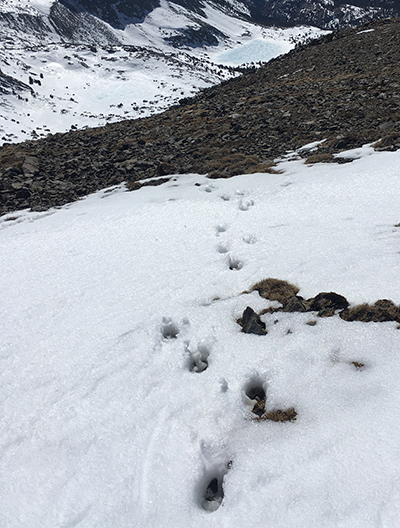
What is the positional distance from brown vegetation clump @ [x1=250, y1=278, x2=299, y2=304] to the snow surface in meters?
0.24

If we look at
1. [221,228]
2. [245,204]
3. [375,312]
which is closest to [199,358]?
[375,312]

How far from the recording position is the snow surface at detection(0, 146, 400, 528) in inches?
137

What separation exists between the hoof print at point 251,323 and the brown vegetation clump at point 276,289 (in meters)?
0.79

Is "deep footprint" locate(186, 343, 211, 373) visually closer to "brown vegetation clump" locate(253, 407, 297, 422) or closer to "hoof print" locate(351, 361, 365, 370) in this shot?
"brown vegetation clump" locate(253, 407, 297, 422)

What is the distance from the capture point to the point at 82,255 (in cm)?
984

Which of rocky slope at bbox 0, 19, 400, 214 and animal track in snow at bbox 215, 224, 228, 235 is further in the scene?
rocky slope at bbox 0, 19, 400, 214

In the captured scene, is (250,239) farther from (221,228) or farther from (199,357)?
(199,357)

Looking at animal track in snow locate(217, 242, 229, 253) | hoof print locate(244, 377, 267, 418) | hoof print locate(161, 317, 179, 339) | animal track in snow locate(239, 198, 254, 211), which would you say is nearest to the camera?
hoof print locate(244, 377, 267, 418)

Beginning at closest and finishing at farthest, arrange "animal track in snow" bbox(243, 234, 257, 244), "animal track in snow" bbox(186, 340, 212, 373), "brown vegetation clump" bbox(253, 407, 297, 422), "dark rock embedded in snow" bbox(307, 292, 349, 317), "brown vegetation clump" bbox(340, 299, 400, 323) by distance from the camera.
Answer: "brown vegetation clump" bbox(253, 407, 297, 422) → "brown vegetation clump" bbox(340, 299, 400, 323) → "animal track in snow" bbox(186, 340, 212, 373) → "dark rock embedded in snow" bbox(307, 292, 349, 317) → "animal track in snow" bbox(243, 234, 257, 244)

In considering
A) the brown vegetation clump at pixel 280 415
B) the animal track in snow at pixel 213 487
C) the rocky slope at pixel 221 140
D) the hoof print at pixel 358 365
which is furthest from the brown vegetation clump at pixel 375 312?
the rocky slope at pixel 221 140

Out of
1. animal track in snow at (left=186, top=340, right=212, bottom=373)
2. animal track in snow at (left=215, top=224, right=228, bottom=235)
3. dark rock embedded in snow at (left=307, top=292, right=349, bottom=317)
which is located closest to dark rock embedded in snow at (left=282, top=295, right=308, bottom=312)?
dark rock embedded in snow at (left=307, top=292, right=349, bottom=317)

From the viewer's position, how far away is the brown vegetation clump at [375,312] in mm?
5207

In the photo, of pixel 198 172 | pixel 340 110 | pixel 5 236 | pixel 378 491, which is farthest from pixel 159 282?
pixel 340 110

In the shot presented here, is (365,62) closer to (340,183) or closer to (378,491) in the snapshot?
(340,183)
